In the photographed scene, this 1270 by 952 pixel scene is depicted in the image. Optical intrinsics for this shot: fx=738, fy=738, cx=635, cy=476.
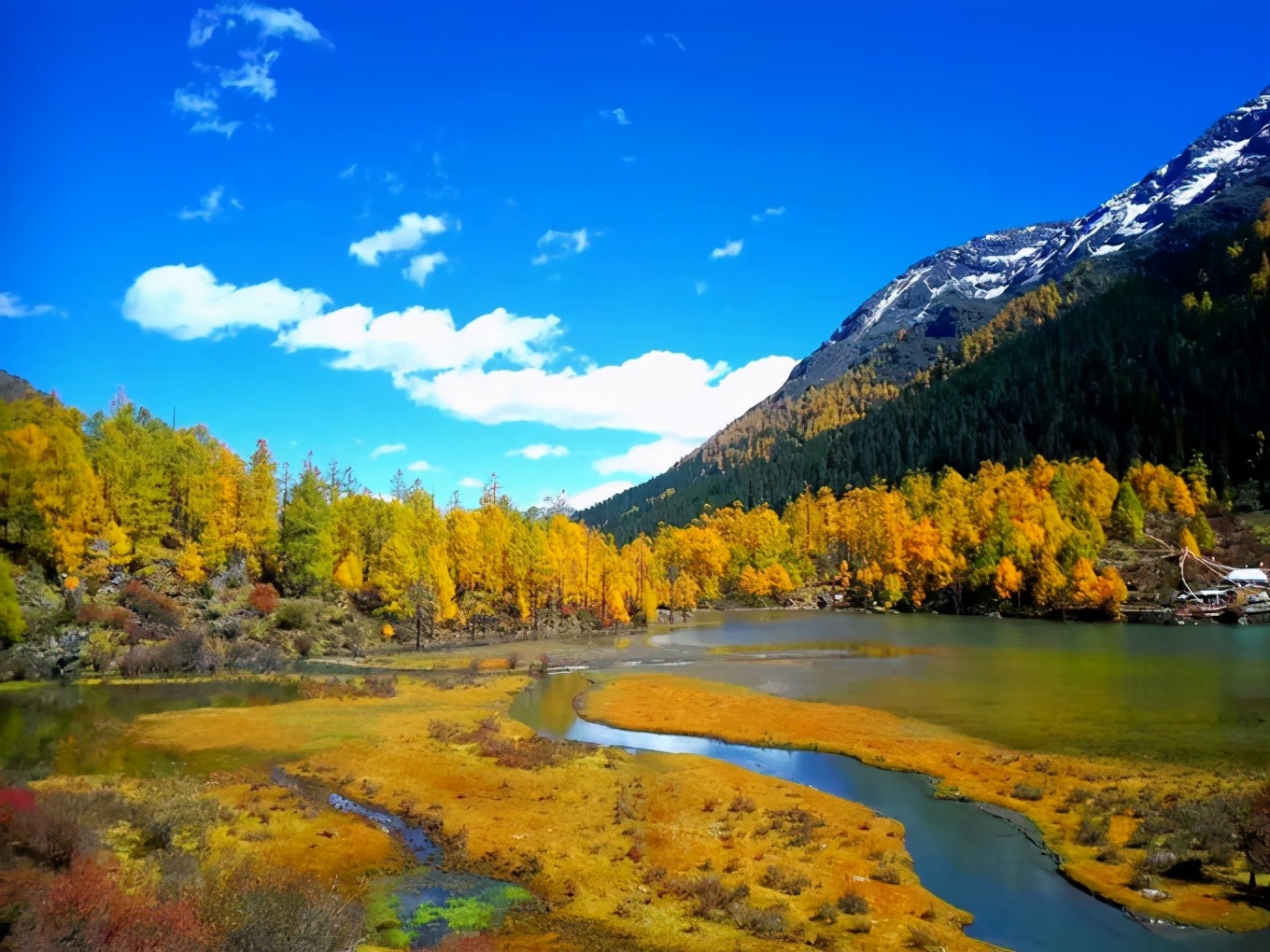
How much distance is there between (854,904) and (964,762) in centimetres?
1732

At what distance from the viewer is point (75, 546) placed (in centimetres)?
7369

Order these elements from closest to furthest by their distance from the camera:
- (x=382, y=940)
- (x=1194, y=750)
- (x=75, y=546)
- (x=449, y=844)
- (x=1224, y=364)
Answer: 1. (x=382, y=940)
2. (x=449, y=844)
3. (x=1194, y=750)
4. (x=75, y=546)
5. (x=1224, y=364)

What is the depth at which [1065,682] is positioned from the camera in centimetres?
5288

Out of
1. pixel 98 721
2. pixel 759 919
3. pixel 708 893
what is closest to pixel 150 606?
pixel 98 721

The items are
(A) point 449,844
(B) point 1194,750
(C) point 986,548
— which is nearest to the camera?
(A) point 449,844

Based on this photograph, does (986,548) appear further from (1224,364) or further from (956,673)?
(1224,364)

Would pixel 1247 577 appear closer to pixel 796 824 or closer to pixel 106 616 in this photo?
pixel 796 824

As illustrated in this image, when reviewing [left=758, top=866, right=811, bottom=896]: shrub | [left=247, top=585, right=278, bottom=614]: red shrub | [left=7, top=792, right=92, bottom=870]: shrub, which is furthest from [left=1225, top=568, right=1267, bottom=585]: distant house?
[left=7, top=792, right=92, bottom=870]: shrub

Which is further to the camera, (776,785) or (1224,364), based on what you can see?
(1224,364)

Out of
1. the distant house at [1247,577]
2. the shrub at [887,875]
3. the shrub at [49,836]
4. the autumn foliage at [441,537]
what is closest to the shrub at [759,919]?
the shrub at [887,875]

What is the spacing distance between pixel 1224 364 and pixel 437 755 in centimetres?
22430

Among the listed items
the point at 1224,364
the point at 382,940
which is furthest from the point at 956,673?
the point at 1224,364

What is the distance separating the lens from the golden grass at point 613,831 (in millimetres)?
17984

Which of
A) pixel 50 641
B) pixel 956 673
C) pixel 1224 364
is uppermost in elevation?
pixel 1224 364
